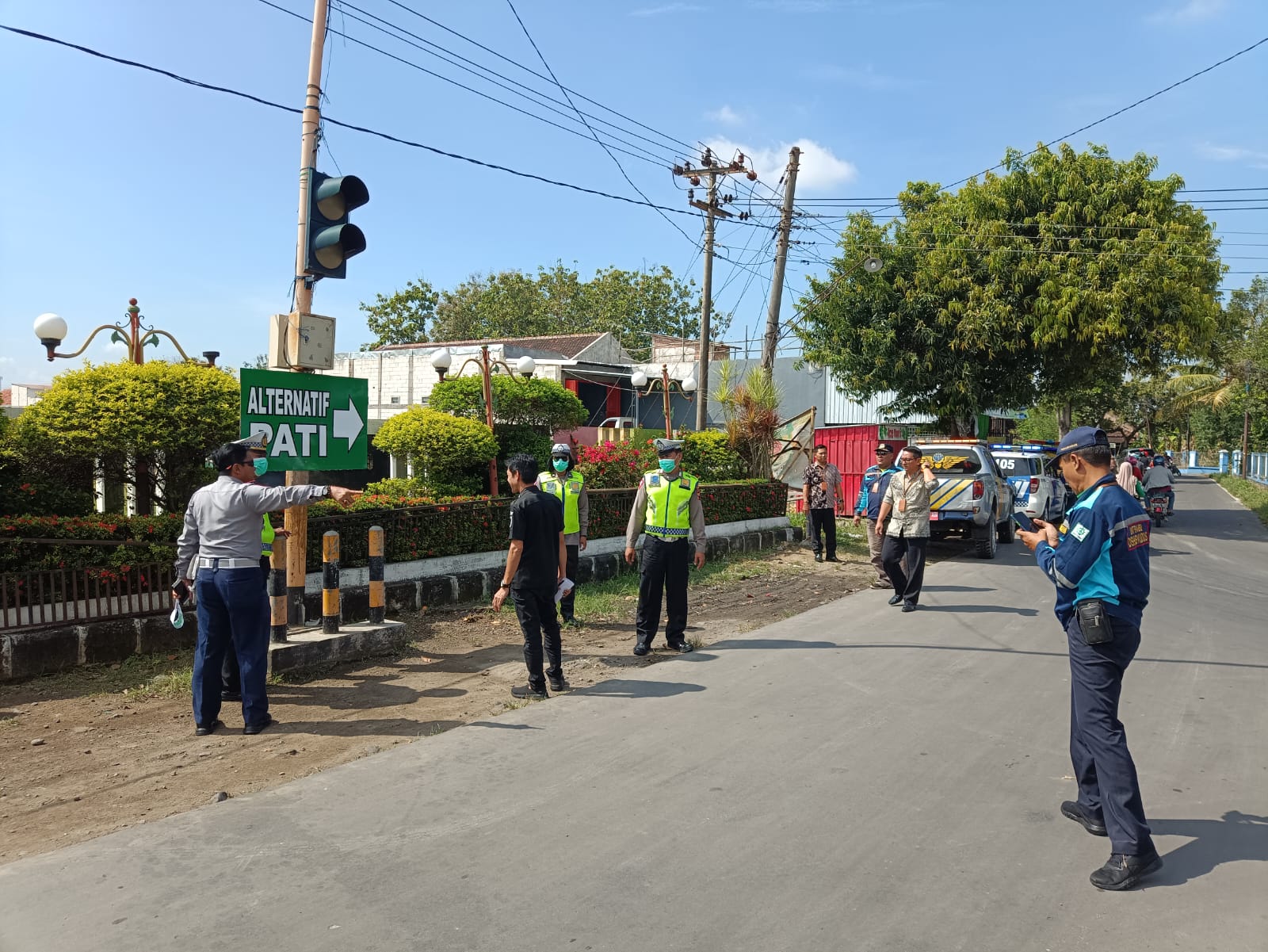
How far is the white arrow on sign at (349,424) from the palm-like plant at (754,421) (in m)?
10.4

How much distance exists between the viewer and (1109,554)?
4.00 metres

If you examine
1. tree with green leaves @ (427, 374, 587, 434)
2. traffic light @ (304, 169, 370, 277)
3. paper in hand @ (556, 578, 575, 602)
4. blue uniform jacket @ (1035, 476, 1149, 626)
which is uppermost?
traffic light @ (304, 169, 370, 277)

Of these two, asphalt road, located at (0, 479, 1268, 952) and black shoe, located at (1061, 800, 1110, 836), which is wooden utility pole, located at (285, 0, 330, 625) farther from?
black shoe, located at (1061, 800, 1110, 836)

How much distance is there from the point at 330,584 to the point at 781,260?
15.8m

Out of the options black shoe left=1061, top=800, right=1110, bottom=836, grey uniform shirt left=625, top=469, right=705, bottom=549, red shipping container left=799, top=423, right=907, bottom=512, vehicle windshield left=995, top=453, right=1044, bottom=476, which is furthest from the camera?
red shipping container left=799, top=423, right=907, bottom=512

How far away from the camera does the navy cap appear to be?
4160 mm

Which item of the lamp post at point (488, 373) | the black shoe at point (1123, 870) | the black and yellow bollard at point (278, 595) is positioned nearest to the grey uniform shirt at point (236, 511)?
the black and yellow bollard at point (278, 595)

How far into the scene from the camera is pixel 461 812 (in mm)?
4527

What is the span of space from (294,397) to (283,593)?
153 centimetres

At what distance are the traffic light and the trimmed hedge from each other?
2.72 metres

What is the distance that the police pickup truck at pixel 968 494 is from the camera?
15109 millimetres

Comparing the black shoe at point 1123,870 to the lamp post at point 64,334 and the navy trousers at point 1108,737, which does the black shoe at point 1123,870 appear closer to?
the navy trousers at point 1108,737

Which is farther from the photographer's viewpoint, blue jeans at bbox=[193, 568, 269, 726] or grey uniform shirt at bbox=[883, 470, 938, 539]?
grey uniform shirt at bbox=[883, 470, 938, 539]

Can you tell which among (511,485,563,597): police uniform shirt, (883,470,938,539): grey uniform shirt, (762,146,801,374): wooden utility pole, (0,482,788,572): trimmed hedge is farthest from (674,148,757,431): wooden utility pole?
(511,485,563,597): police uniform shirt
